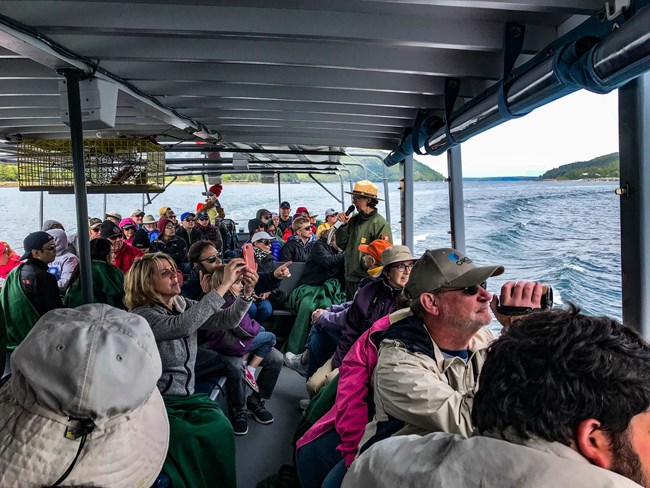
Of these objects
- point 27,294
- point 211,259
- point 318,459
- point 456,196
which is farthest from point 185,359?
point 456,196

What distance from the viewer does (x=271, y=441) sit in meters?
3.94

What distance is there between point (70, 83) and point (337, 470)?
286 centimetres

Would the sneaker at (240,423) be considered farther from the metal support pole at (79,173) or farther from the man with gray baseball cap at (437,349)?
the man with gray baseball cap at (437,349)

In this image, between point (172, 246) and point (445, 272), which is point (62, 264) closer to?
point (172, 246)

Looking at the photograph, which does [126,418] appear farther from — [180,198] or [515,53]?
[180,198]

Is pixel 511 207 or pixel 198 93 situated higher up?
pixel 198 93

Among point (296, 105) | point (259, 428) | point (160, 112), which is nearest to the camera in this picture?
point (259, 428)

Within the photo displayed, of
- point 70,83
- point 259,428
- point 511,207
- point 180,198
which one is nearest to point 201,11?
point 70,83

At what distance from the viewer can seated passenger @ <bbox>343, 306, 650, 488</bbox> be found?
33.6 inches

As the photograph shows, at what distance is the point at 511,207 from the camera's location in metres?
5.82

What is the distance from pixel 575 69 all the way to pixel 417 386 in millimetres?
1471

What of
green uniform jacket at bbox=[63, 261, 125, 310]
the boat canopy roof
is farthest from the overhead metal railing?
green uniform jacket at bbox=[63, 261, 125, 310]

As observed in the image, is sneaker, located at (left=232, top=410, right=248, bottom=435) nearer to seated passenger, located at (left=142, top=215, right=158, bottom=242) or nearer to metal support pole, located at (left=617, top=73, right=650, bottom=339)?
metal support pole, located at (left=617, top=73, right=650, bottom=339)

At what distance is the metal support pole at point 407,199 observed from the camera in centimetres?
690
